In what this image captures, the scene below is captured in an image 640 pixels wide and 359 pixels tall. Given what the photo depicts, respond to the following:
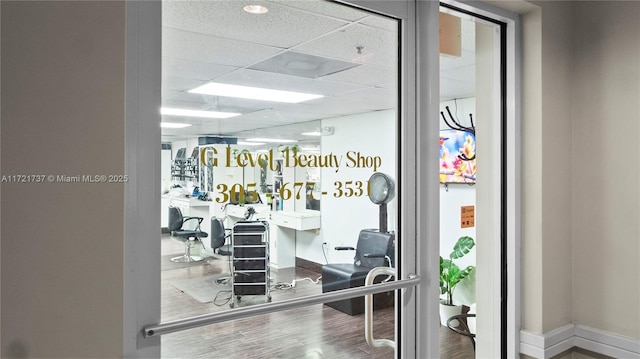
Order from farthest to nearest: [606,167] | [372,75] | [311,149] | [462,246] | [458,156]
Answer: [458,156] → [462,246] → [606,167] → [372,75] → [311,149]

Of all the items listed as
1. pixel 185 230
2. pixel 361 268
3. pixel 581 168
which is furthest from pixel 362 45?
pixel 581 168

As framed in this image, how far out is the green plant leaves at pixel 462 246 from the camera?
228cm

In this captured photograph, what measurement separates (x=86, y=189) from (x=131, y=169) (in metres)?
0.13

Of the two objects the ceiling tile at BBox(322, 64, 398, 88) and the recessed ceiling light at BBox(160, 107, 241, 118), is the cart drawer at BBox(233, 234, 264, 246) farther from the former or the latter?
the ceiling tile at BBox(322, 64, 398, 88)

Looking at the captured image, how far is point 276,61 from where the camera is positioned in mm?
1390

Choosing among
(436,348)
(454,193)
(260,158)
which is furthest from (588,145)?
(260,158)

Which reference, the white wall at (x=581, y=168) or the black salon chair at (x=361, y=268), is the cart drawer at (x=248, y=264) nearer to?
the black salon chair at (x=361, y=268)

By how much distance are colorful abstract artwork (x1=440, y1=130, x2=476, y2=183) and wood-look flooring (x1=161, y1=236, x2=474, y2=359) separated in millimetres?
1029

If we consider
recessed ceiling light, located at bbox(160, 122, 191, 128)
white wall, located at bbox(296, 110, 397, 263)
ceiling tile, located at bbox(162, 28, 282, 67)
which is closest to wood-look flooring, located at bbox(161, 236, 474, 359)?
white wall, located at bbox(296, 110, 397, 263)

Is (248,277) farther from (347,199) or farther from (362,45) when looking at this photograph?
(362,45)

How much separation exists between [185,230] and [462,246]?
5.80 feet

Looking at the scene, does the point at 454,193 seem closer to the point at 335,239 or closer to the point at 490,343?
the point at 490,343

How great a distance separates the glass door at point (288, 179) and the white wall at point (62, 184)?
17 cm

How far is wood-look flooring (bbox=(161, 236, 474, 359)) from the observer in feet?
3.89
